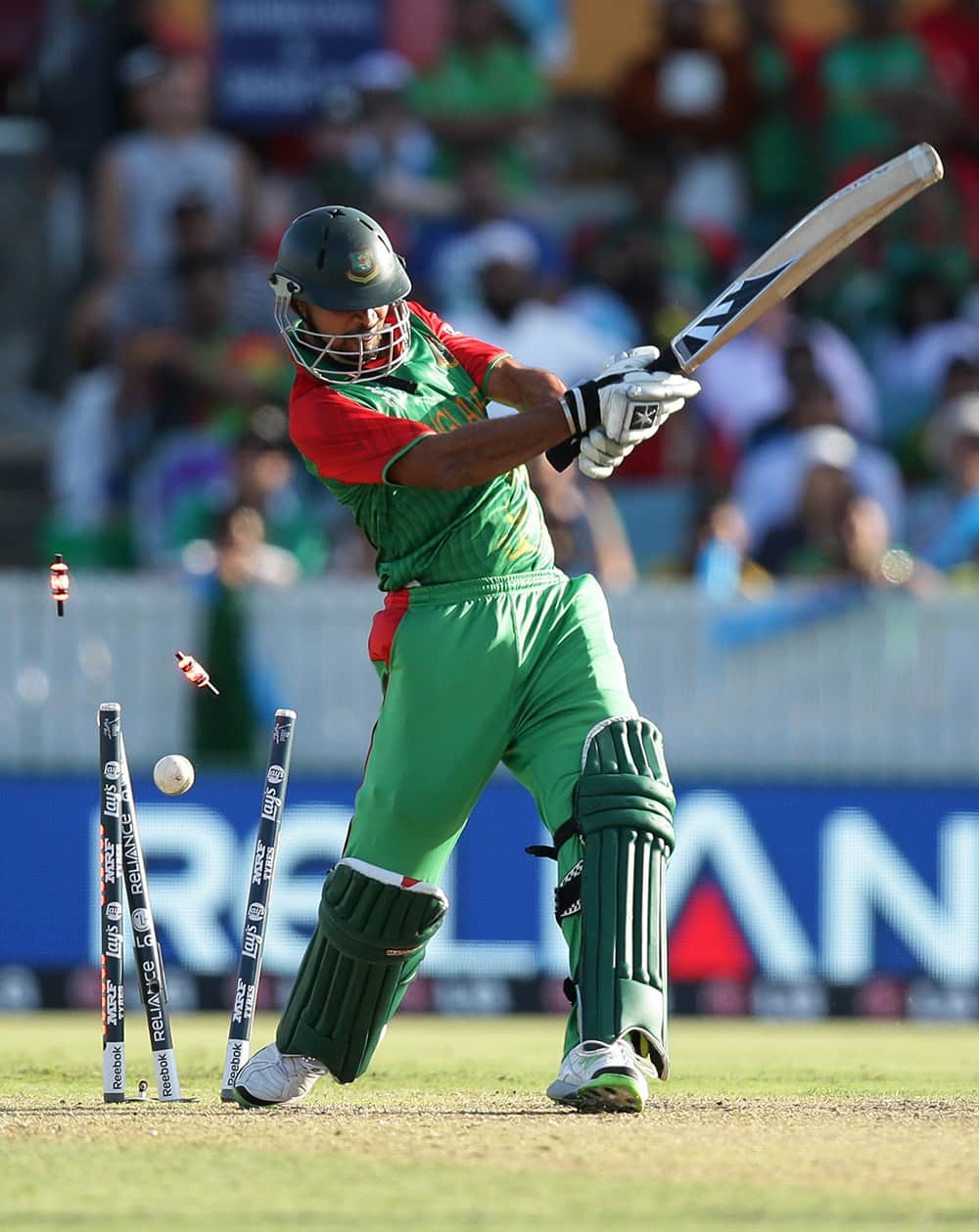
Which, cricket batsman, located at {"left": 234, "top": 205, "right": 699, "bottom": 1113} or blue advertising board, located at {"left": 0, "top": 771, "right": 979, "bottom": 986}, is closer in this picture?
cricket batsman, located at {"left": 234, "top": 205, "right": 699, "bottom": 1113}

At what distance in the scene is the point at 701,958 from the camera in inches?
362

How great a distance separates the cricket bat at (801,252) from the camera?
530cm

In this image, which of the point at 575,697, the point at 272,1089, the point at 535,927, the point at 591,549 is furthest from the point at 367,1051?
the point at 591,549

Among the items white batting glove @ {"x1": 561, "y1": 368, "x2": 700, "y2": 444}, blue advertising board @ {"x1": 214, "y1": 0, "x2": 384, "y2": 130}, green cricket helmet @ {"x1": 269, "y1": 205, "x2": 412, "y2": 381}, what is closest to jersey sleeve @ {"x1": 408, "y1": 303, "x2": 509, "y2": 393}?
green cricket helmet @ {"x1": 269, "y1": 205, "x2": 412, "y2": 381}

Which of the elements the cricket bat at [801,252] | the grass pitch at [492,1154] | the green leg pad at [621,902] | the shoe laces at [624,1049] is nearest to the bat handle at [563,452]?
the cricket bat at [801,252]

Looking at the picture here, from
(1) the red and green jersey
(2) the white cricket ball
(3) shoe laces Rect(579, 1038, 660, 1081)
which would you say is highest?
(1) the red and green jersey

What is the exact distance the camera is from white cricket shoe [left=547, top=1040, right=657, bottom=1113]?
16.8 feet

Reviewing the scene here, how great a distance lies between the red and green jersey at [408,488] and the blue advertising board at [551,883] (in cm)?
380

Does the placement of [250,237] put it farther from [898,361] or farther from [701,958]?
[701,958]

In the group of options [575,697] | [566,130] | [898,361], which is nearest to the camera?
[575,697]

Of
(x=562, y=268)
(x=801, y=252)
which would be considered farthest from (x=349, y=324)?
(x=562, y=268)

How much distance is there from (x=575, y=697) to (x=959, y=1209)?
1.71 metres

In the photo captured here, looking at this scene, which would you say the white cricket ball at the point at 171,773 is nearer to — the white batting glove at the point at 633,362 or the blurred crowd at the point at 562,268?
the white batting glove at the point at 633,362

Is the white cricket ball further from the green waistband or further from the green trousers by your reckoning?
the green waistband
